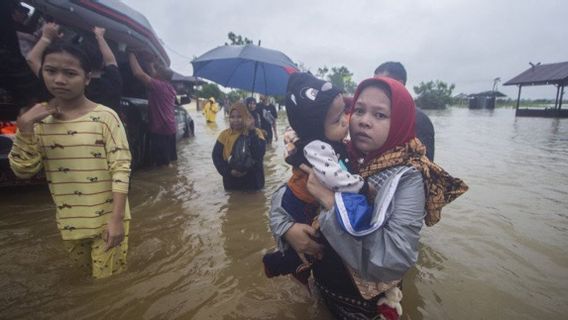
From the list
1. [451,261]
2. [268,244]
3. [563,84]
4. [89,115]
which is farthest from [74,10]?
[563,84]

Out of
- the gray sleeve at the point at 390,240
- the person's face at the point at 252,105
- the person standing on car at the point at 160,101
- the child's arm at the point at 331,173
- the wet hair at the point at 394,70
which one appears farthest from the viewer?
the person's face at the point at 252,105

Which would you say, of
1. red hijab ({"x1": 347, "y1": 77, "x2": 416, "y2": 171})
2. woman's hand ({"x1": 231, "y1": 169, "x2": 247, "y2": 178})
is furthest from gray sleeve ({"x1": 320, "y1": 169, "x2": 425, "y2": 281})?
woman's hand ({"x1": 231, "y1": 169, "x2": 247, "y2": 178})

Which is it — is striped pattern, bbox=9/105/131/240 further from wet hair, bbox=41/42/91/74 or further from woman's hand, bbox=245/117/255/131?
woman's hand, bbox=245/117/255/131

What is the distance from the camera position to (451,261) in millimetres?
3082

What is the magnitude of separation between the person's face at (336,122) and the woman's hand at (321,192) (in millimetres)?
277

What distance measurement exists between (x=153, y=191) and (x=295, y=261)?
404cm

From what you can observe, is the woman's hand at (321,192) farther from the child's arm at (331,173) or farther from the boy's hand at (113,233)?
the boy's hand at (113,233)

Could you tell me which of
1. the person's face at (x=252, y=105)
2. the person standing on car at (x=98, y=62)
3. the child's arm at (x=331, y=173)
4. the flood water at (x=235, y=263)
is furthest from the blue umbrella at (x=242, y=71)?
the child's arm at (x=331, y=173)

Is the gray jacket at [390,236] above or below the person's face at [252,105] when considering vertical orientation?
below

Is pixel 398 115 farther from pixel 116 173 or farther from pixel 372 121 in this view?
pixel 116 173

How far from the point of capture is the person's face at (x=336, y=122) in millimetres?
1565

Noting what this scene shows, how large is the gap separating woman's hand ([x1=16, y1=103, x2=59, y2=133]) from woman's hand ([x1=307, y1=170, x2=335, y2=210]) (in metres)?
1.52

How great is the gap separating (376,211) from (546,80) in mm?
28049

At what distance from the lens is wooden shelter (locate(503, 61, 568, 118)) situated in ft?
70.1
